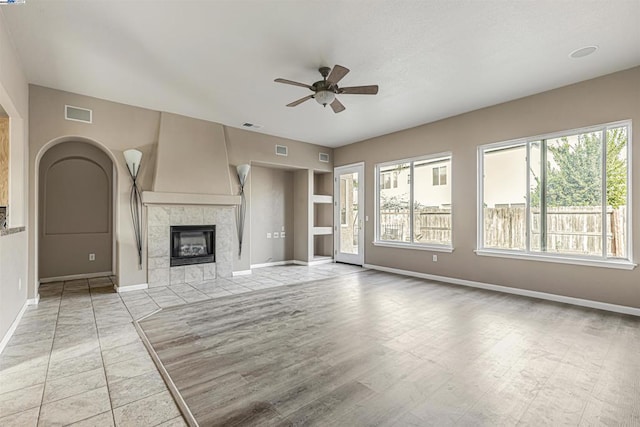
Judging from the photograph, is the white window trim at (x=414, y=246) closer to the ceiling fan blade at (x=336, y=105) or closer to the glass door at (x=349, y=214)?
the glass door at (x=349, y=214)

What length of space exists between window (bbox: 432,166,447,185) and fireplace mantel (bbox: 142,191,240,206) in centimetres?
400

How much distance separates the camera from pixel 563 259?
14.4ft

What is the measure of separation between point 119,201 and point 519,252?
6570mm

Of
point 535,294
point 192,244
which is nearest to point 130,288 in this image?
point 192,244

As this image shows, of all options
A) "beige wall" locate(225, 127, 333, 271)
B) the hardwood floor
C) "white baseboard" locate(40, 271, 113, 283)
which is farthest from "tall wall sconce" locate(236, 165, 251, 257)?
"white baseboard" locate(40, 271, 113, 283)

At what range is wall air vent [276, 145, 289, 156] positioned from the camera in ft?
23.2

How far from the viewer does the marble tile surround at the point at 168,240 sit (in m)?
5.25

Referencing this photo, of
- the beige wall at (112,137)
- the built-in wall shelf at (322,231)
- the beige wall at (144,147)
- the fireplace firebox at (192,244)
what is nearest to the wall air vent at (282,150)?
the beige wall at (144,147)

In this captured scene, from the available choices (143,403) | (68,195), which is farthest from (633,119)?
(68,195)

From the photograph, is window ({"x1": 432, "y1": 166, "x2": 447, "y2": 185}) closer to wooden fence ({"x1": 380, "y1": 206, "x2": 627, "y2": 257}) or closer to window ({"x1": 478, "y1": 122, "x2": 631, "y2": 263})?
wooden fence ({"x1": 380, "y1": 206, "x2": 627, "y2": 257})

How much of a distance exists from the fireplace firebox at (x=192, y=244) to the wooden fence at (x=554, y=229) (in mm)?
4320

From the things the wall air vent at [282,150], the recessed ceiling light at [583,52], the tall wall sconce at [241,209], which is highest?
the recessed ceiling light at [583,52]

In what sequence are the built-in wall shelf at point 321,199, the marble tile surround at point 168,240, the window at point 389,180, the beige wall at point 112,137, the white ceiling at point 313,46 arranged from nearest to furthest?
the white ceiling at point 313,46, the beige wall at point 112,137, the marble tile surround at point 168,240, the window at point 389,180, the built-in wall shelf at point 321,199

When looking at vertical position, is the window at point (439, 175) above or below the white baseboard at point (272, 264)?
above
